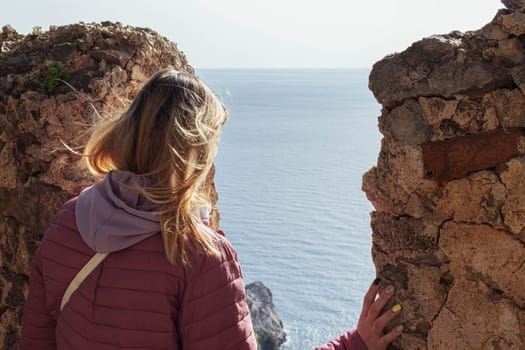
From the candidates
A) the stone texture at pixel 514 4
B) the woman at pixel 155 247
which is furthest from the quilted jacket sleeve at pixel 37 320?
the stone texture at pixel 514 4

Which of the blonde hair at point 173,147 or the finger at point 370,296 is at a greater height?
the blonde hair at point 173,147

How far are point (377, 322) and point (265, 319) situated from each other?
16343 millimetres

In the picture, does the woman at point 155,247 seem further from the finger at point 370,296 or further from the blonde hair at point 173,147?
the finger at point 370,296

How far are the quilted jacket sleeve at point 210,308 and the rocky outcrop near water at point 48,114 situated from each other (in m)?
2.04

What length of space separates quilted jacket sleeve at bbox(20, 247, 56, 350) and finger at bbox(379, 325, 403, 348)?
1.31m

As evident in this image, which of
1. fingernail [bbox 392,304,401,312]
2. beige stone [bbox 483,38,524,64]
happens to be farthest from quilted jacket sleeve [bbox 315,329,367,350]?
beige stone [bbox 483,38,524,64]

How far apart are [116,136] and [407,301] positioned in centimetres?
144

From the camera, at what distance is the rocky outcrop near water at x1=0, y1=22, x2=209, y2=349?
3832 millimetres

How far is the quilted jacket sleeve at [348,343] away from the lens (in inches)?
100

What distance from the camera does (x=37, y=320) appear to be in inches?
85.4

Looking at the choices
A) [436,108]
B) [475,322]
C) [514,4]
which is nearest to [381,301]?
[475,322]

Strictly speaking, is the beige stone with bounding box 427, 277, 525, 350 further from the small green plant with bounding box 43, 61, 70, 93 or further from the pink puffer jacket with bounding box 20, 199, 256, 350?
the small green plant with bounding box 43, 61, 70, 93

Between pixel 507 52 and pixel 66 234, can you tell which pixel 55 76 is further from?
pixel 507 52

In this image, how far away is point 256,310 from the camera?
64.4ft
